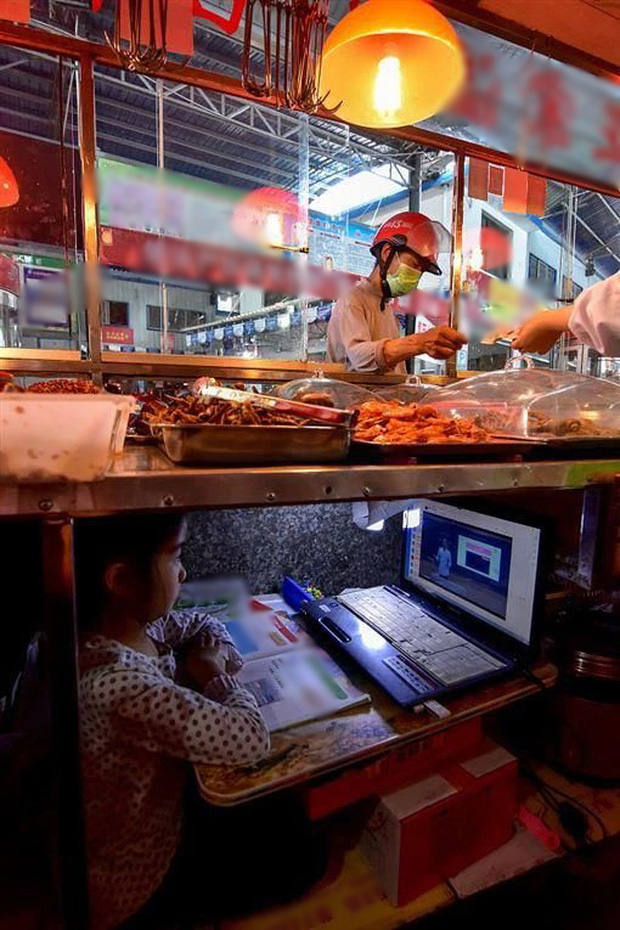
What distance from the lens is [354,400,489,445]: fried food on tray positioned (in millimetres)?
993

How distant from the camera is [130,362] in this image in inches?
63.4

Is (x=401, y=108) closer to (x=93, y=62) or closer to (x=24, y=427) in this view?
(x=93, y=62)

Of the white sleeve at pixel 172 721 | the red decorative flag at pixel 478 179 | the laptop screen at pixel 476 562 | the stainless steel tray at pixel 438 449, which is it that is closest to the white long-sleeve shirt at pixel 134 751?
the white sleeve at pixel 172 721

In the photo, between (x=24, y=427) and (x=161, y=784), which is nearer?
(x=24, y=427)

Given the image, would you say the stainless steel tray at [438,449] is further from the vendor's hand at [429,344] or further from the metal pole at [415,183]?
the metal pole at [415,183]

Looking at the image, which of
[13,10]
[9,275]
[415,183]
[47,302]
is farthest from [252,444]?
[415,183]

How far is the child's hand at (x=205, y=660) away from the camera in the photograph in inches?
45.4

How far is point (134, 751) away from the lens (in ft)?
3.14

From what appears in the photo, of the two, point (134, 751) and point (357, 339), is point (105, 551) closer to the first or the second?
point (134, 751)

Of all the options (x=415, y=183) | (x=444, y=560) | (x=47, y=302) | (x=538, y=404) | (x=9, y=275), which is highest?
(x=415, y=183)

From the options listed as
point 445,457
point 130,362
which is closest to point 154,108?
point 130,362

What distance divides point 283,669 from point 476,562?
606 mm

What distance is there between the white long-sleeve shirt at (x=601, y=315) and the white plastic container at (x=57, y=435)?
1200 mm

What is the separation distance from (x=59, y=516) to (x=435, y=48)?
68.8 inches
